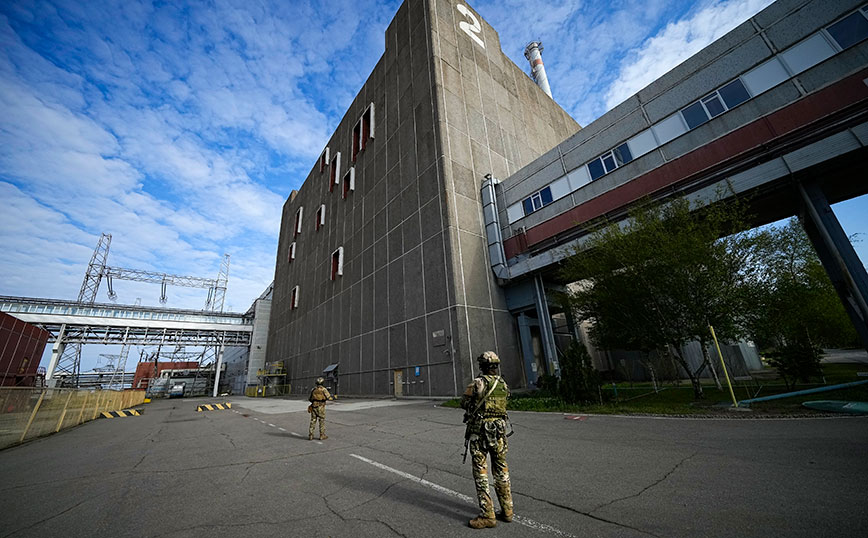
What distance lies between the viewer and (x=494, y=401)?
13.2ft

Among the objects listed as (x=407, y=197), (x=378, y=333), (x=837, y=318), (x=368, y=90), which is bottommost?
(x=837, y=318)

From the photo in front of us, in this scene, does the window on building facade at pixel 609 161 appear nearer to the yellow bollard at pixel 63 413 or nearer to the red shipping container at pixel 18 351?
the yellow bollard at pixel 63 413

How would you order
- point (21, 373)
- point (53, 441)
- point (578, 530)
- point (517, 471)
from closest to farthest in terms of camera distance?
point (578, 530) → point (517, 471) → point (53, 441) → point (21, 373)

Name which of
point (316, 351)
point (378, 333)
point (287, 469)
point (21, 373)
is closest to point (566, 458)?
point (287, 469)

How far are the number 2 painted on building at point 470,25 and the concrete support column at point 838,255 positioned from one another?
26331 millimetres

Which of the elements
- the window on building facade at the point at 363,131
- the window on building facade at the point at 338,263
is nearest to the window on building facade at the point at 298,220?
the window on building facade at the point at 338,263

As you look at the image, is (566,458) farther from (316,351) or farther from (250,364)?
(250,364)

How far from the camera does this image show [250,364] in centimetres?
5231

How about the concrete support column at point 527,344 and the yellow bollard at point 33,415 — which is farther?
the concrete support column at point 527,344

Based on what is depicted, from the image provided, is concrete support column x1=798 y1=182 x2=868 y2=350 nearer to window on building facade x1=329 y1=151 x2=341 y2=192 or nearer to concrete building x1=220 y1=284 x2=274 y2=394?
window on building facade x1=329 y1=151 x2=341 y2=192

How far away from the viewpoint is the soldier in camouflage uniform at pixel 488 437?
3601mm

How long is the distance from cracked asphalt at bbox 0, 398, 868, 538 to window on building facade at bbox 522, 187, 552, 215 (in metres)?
14.6

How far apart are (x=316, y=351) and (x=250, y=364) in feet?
87.3

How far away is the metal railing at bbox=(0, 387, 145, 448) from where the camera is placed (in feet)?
31.3
